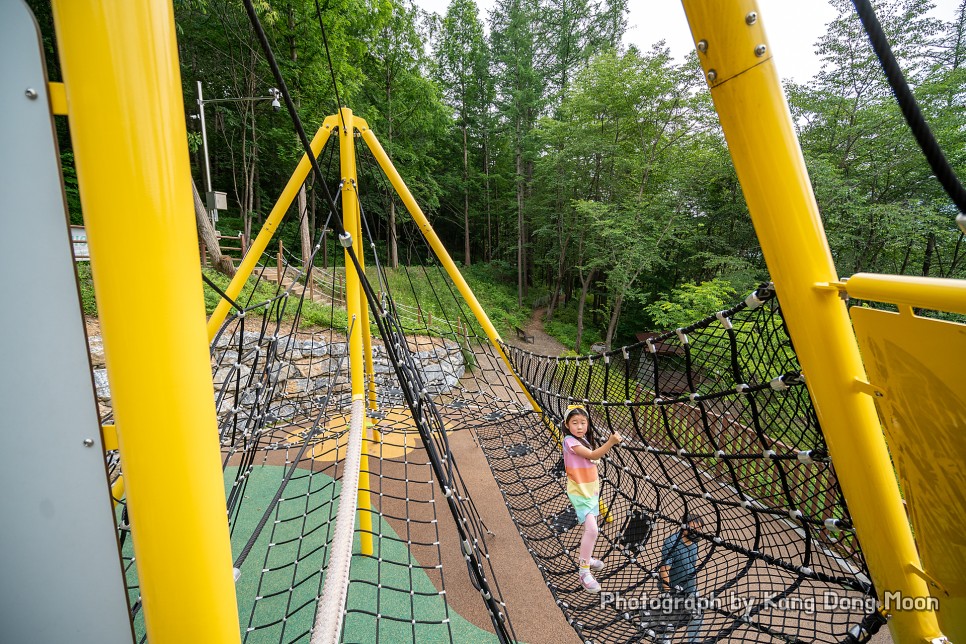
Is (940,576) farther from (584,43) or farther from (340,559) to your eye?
(584,43)

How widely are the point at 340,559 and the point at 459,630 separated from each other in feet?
6.95

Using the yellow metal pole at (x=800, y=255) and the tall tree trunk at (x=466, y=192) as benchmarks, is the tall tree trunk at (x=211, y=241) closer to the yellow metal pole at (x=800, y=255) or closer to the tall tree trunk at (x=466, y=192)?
the yellow metal pole at (x=800, y=255)

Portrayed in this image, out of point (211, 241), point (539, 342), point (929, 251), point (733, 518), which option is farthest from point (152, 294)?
point (929, 251)

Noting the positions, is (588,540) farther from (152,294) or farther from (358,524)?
(152,294)

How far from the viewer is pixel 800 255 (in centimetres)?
→ 74

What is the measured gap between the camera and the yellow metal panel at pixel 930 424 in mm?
593

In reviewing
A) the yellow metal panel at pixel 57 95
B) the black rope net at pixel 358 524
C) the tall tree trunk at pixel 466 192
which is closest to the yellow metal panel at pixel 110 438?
the yellow metal panel at pixel 57 95

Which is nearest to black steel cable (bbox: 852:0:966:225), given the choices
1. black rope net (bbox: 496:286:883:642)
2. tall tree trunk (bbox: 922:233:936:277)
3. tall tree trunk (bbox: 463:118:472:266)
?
black rope net (bbox: 496:286:883:642)

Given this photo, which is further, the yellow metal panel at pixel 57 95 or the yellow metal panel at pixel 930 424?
the yellow metal panel at pixel 930 424

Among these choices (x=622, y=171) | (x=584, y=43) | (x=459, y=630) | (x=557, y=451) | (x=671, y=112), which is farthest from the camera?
(x=584, y=43)

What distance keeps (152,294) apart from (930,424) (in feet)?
3.61

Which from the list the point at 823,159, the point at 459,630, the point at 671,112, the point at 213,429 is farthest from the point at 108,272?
the point at 671,112

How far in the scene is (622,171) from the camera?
39.3 ft

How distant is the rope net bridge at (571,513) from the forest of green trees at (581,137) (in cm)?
311
